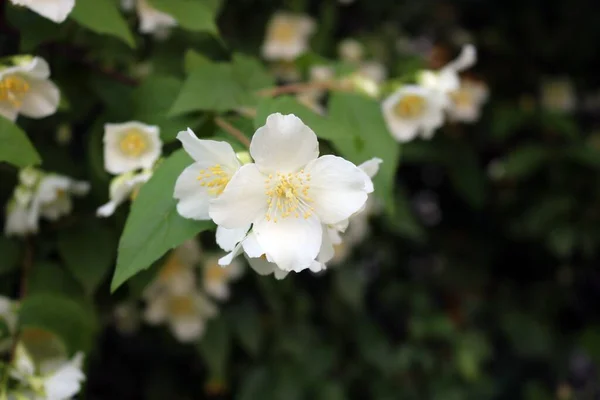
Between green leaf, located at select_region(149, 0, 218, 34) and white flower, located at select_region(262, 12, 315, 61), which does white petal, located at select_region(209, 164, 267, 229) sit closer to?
green leaf, located at select_region(149, 0, 218, 34)

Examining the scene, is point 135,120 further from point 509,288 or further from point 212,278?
point 509,288

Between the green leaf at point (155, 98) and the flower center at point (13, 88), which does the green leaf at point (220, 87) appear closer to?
the green leaf at point (155, 98)

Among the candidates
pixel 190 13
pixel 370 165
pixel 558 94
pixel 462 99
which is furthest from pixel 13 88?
pixel 558 94

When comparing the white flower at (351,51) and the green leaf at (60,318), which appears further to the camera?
the white flower at (351,51)

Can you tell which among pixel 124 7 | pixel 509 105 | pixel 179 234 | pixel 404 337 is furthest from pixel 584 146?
pixel 179 234

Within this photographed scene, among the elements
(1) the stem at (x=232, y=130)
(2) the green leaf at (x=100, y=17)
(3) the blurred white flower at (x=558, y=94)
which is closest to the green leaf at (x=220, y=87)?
(1) the stem at (x=232, y=130)

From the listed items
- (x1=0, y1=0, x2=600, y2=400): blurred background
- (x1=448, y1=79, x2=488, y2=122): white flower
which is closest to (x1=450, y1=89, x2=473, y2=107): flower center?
(x1=448, y1=79, x2=488, y2=122): white flower
